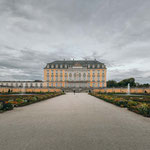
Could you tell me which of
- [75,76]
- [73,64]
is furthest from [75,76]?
[73,64]

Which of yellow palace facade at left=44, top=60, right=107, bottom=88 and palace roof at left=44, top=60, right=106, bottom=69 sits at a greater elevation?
palace roof at left=44, top=60, right=106, bottom=69

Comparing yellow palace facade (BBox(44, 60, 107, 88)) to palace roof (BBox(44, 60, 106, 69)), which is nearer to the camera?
yellow palace facade (BBox(44, 60, 107, 88))

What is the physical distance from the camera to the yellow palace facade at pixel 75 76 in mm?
56281

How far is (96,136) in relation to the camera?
379cm

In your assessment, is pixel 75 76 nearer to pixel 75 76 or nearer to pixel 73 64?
pixel 75 76

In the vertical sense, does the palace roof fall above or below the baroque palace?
above

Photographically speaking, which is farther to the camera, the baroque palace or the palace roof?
the palace roof

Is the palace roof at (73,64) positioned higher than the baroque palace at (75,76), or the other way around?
the palace roof at (73,64)

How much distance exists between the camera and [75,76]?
57.8m

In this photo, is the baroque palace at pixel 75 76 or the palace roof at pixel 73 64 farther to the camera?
the palace roof at pixel 73 64

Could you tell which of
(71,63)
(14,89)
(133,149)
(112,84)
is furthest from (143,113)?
(112,84)

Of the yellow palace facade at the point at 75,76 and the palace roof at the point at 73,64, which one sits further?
the palace roof at the point at 73,64

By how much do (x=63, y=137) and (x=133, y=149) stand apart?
220 cm

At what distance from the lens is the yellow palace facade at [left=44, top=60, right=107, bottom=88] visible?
5628cm
